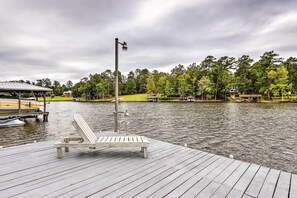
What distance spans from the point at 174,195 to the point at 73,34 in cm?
1835

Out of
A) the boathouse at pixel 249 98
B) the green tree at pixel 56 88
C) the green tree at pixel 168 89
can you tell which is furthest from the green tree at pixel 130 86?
the green tree at pixel 56 88

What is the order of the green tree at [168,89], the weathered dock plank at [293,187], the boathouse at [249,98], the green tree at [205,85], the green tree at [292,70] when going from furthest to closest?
the green tree at [168,89], the green tree at [205,85], the green tree at [292,70], the boathouse at [249,98], the weathered dock plank at [293,187]

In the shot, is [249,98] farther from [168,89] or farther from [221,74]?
[168,89]

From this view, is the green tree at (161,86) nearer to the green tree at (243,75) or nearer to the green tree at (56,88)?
the green tree at (243,75)

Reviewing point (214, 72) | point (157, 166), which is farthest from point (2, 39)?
point (214, 72)

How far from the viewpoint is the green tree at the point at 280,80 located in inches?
1591

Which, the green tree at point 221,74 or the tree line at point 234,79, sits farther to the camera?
the green tree at point 221,74

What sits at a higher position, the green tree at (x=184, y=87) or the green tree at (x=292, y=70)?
the green tree at (x=292, y=70)

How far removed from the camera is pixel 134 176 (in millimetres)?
2873

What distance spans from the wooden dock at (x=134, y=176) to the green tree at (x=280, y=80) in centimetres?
4838

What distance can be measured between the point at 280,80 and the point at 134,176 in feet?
166

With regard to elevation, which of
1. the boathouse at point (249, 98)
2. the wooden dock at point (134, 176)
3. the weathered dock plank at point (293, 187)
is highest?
the boathouse at point (249, 98)

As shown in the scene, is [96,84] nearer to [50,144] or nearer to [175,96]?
[175,96]

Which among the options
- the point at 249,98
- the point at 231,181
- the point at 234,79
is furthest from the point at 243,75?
the point at 231,181
